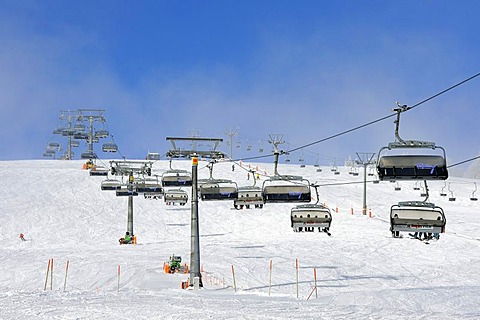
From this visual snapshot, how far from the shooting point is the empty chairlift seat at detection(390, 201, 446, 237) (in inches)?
638

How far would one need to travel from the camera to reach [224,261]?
26531 mm

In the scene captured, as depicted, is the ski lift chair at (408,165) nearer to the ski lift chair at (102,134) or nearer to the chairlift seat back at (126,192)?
the chairlift seat back at (126,192)

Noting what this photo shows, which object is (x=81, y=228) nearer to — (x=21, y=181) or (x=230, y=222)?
(x=230, y=222)

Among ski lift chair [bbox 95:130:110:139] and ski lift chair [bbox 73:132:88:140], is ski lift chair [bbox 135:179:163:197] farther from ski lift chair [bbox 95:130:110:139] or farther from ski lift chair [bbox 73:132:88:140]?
ski lift chair [bbox 73:132:88:140]

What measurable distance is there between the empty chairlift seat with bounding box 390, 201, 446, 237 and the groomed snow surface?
7.89 feet

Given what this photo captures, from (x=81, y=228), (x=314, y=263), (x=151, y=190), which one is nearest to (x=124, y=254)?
(x=151, y=190)

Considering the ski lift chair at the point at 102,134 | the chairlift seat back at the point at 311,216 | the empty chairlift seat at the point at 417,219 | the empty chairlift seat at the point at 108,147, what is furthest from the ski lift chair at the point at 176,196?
the ski lift chair at the point at 102,134

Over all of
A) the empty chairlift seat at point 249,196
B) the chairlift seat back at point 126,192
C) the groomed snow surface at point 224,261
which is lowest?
the groomed snow surface at point 224,261

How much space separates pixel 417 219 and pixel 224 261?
12278 mm

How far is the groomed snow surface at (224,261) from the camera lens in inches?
566

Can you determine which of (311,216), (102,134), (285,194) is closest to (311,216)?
(311,216)

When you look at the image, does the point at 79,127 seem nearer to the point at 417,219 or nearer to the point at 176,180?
the point at 176,180

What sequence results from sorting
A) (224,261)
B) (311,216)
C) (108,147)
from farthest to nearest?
(108,147)
(224,261)
(311,216)

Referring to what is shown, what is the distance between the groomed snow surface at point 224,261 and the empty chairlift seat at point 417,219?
2.41 meters
